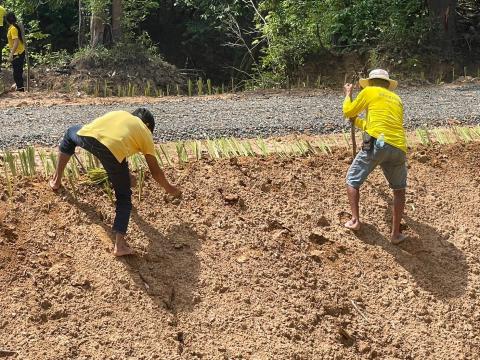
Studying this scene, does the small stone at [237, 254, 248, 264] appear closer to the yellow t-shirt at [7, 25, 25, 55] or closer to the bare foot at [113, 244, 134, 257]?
the bare foot at [113, 244, 134, 257]

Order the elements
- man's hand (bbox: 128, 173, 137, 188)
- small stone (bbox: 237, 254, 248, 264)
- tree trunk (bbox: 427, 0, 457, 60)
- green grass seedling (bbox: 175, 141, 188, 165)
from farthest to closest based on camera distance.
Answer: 1. tree trunk (bbox: 427, 0, 457, 60)
2. green grass seedling (bbox: 175, 141, 188, 165)
3. man's hand (bbox: 128, 173, 137, 188)
4. small stone (bbox: 237, 254, 248, 264)

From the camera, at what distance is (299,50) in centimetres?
1512

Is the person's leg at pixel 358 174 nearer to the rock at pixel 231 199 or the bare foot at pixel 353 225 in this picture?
the bare foot at pixel 353 225

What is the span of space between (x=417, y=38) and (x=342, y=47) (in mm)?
1582

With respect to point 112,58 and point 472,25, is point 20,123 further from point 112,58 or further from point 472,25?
point 472,25

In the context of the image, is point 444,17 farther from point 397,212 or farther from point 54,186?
point 54,186

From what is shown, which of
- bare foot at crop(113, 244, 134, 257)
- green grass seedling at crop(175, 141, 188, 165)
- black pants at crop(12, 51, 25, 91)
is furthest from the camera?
black pants at crop(12, 51, 25, 91)

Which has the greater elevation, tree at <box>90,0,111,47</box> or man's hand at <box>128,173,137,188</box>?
tree at <box>90,0,111,47</box>

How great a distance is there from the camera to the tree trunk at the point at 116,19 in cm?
1536

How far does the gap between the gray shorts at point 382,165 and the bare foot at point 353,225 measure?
34cm

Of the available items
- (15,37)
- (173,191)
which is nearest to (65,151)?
(173,191)

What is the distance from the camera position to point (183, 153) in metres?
6.94

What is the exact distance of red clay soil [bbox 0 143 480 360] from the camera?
533 cm

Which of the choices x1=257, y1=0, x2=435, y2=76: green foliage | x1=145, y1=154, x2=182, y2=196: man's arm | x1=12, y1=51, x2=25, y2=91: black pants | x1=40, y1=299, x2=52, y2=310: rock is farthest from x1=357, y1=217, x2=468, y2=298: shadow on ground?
x1=257, y1=0, x2=435, y2=76: green foliage
